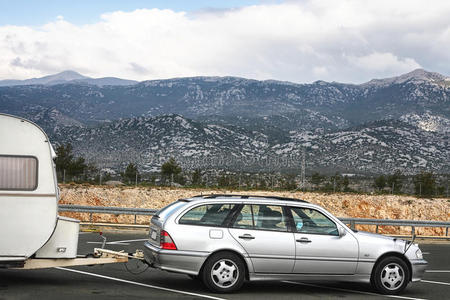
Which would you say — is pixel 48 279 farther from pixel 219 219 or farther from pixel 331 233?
pixel 331 233

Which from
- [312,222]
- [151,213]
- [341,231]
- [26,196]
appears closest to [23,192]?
[26,196]

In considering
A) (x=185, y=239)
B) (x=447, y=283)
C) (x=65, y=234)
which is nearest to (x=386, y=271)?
(x=447, y=283)

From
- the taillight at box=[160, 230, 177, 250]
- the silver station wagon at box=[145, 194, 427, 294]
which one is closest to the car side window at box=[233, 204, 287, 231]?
the silver station wagon at box=[145, 194, 427, 294]

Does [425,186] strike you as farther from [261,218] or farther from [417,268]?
[261,218]

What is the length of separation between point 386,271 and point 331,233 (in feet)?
3.85

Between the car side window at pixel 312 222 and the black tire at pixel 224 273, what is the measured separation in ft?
3.98

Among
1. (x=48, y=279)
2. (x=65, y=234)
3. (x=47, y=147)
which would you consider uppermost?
(x=47, y=147)

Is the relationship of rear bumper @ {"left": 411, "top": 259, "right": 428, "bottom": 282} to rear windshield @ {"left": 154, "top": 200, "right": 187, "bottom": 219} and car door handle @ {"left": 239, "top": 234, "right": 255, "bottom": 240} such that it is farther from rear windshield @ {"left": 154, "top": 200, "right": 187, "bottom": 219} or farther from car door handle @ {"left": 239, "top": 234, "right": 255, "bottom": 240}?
rear windshield @ {"left": 154, "top": 200, "right": 187, "bottom": 219}

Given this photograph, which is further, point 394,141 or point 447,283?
point 394,141

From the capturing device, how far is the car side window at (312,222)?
10.2m

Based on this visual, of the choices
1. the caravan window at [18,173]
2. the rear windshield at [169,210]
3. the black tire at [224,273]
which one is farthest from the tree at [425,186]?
the caravan window at [18,173]

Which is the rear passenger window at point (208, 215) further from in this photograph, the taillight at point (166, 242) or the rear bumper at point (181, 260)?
the rear bumper at point (181, 260)

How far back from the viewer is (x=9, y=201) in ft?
31.0

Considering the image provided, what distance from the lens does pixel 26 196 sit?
9516 mm
